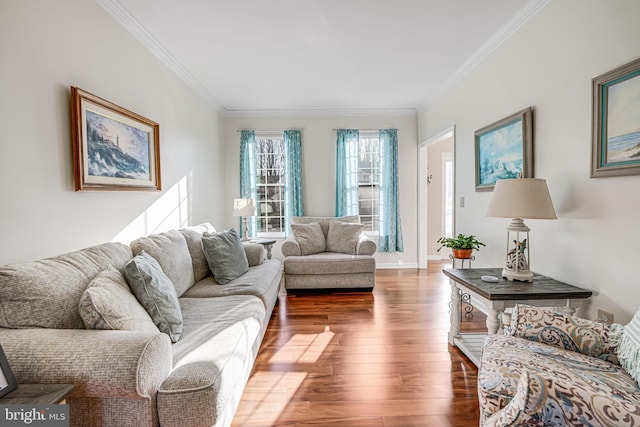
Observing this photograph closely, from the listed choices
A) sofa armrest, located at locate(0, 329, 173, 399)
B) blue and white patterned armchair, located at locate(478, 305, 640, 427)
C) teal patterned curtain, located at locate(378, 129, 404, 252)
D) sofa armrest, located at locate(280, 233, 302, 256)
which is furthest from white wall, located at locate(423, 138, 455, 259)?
sofa armrest, located at locate(0, 329, 173, 399)

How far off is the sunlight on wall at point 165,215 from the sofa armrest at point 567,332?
108 inches

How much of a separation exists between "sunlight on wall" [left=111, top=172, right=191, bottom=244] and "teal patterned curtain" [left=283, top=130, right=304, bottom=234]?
1.79 meters

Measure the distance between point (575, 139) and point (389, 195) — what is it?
Answer: 3.20m

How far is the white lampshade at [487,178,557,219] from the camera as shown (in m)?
1.90

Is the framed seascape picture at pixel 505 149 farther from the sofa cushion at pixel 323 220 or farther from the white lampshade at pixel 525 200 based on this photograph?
the sofa cushion at pixel 323 220

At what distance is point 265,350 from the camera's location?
2.48m

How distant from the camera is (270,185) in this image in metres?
5.29

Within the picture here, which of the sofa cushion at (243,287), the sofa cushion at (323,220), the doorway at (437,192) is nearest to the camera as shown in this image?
the sofa cushion at (243,287)

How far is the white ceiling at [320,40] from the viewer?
2332mm

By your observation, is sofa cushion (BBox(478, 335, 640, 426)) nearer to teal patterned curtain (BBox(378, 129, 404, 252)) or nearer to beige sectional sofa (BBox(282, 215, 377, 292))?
beige sectional sofa (BBox(282, 215, 377, 292))

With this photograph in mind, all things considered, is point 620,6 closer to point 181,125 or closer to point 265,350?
point 265,350

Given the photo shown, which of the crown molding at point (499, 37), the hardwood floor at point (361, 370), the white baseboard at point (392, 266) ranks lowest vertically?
the hardwood floor at point (361, 370)

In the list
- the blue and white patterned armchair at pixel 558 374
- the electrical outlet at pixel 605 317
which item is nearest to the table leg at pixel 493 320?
the blue and white patterned armchair at pixel 558 374

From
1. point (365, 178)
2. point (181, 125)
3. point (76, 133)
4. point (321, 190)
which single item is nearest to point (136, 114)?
point (76, 133)
